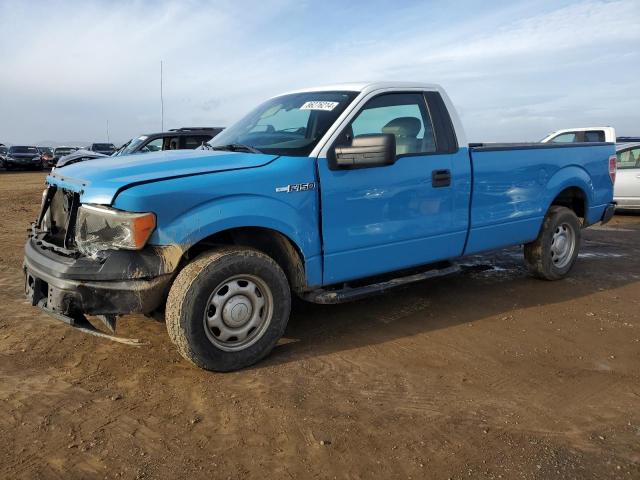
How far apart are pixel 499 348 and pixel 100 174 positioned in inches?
124

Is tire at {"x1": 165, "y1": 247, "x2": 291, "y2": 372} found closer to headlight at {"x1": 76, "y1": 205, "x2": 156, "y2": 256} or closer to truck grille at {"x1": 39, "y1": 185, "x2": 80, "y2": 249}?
headlight at {"x1": 76, "y1": 205, "x2": 156, "y2": 256}

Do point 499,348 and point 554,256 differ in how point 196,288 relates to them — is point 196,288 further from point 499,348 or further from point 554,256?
point 554,256

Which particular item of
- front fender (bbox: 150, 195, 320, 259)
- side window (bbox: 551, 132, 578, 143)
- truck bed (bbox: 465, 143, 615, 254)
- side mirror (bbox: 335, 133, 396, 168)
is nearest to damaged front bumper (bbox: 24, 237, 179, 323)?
front fender (bbox: 150, 195, 320, 259)

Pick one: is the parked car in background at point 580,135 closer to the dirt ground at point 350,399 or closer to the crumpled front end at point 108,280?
the dirt ground at point 350,399

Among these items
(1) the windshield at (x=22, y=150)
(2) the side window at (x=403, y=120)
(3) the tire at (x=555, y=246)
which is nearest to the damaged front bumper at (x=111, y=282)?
(2) the side window at (x=403, y=120)

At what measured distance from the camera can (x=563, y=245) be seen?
6.07m

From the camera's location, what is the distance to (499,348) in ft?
13.4

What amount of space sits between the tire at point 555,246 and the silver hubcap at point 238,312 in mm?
3476

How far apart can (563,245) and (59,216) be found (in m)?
5.16

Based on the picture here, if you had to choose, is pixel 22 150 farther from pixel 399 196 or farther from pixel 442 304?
pixel 399 196

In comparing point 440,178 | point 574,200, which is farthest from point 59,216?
point 574,200

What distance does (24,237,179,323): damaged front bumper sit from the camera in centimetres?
326

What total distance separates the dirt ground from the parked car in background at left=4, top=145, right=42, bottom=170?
99.7 feet

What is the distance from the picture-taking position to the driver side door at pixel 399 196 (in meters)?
3.98
